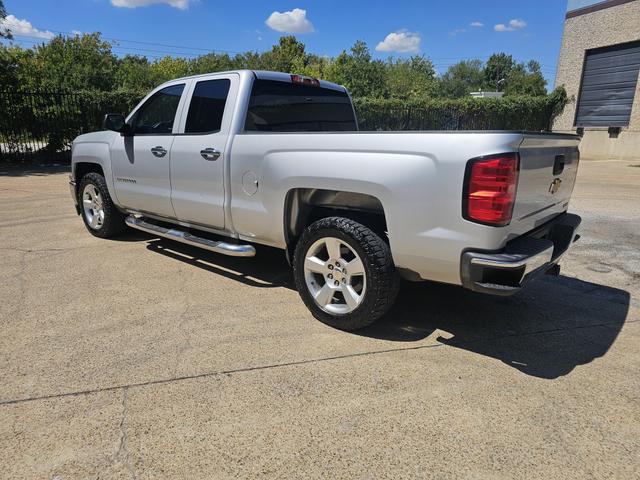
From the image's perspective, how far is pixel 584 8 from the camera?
71.1 feet

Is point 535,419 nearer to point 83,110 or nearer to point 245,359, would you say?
point 245,359

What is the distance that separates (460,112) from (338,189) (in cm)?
2270

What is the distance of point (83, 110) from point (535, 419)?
1738 centimetres

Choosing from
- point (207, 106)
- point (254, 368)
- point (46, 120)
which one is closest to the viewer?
point (254, 368)

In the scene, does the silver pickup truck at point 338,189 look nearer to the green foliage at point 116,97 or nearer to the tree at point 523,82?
the green foliage at point 116,97

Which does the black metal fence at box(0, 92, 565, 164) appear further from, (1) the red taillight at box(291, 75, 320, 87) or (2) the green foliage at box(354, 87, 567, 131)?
(1) the red taillight at box(291, 75, 320, 87)

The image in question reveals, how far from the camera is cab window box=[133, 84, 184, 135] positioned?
488 centimetres

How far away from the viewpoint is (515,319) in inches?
152

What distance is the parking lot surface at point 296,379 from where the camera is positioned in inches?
89.0

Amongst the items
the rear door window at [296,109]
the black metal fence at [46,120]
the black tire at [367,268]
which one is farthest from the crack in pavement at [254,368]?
the black metal fence at [46,120]

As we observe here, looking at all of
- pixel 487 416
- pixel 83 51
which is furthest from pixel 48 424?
pixel 83 51

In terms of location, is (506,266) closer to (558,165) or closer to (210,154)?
(558,165)

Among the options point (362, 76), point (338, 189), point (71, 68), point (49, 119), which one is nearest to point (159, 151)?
point (338, 189)

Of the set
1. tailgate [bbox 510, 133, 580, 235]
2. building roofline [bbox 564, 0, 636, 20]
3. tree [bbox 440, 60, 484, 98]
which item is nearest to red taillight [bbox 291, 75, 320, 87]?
tailgate [bbox 510, 133, 580, 235]
